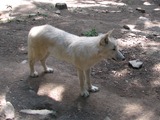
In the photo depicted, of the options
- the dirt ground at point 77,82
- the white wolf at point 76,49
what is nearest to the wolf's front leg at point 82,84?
the white wolf at point 76,49

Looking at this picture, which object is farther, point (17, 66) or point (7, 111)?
point (17, 66)

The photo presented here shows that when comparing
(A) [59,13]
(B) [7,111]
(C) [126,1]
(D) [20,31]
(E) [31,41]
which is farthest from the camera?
(C) [126,1]

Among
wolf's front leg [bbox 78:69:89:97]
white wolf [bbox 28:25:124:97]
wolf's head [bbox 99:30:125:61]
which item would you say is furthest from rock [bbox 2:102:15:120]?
wolf's head [bbox 99:30:125:61]

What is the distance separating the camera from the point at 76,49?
6031 millimetres

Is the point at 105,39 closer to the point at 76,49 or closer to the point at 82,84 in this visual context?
the point at 76,49

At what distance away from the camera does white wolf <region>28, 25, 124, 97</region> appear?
577 centimetres

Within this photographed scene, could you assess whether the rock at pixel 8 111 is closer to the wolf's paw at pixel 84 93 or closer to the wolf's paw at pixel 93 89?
the wolf's paw at pixel 84 93

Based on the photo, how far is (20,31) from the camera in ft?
32.8

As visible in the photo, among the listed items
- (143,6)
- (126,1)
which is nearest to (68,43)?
(143,6)

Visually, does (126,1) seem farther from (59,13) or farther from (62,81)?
(62,81)

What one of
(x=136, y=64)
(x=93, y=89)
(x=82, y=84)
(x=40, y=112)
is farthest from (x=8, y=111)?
(x=136, y=64)

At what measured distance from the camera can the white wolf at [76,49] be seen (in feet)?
18.9

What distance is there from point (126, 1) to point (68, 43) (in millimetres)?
14258

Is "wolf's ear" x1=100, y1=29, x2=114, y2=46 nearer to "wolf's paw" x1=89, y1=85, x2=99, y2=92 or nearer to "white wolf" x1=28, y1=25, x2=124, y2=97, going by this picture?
"white wolf" x1=28, y1=25, x2=124, y2=97
